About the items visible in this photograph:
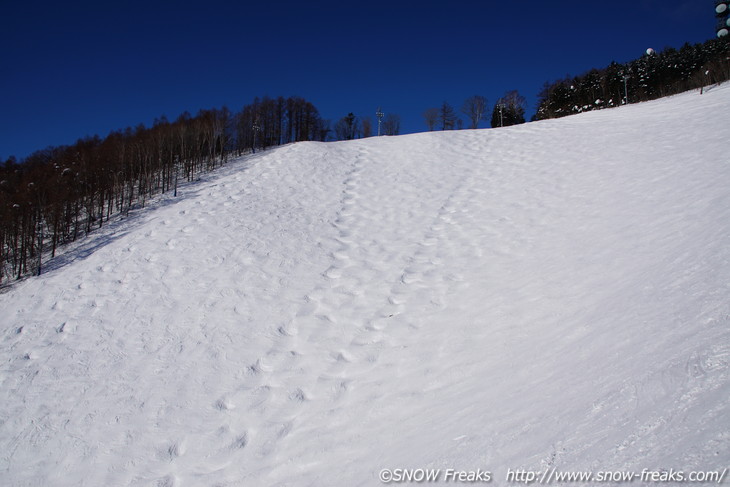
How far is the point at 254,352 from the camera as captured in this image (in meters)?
6.30

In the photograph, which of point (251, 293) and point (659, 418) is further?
point (251, 293)

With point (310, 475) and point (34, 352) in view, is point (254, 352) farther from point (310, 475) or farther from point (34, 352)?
point (34, 352)

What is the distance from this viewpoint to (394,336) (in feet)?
20.2

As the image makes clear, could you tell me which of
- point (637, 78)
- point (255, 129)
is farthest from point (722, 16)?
point (255, 129)

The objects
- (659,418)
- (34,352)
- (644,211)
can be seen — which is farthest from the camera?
(644,211)

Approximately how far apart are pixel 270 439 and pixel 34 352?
5878 millimetres

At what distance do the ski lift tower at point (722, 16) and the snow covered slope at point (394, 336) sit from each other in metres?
26.1

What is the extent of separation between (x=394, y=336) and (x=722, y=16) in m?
41.4

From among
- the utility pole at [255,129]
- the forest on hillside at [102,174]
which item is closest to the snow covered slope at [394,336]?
the forest on hillside at [102,174]

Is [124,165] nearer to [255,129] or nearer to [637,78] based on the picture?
[255,129]

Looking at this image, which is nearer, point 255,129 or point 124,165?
point 124,165

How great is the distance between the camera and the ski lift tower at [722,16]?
91.5 feet

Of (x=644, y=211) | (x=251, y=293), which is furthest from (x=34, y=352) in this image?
(x=644, y=211)

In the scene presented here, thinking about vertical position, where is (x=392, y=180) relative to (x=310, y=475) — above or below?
above
